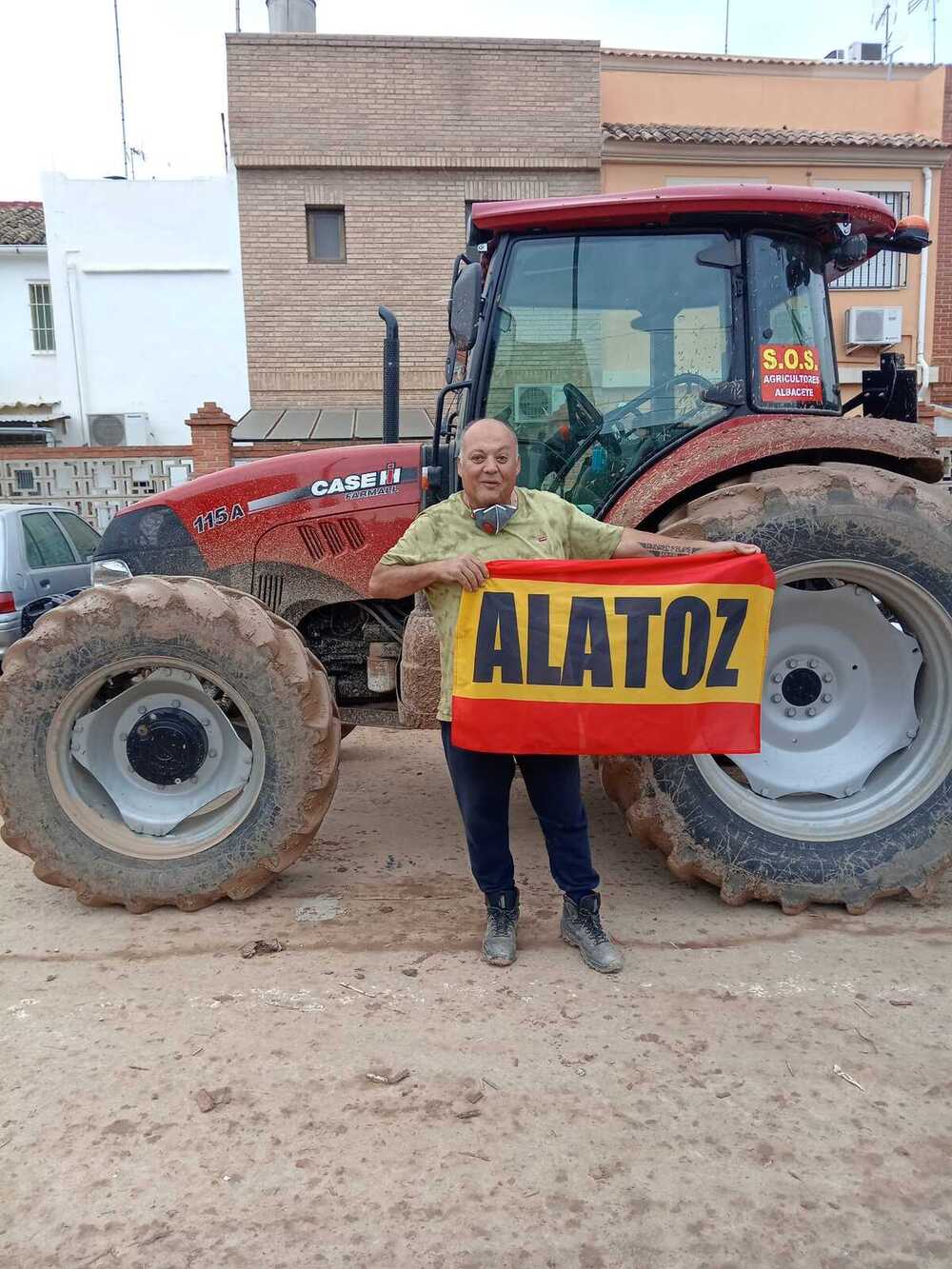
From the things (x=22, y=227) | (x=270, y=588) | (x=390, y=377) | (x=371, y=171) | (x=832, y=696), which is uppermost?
(x=22, y=227)

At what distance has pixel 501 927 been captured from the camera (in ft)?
9.95

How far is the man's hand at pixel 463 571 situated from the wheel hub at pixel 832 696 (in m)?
1.27

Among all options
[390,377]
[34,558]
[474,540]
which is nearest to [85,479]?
[34,558]

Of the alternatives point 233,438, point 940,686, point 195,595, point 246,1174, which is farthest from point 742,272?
point 233,438

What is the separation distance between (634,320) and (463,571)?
134 cm

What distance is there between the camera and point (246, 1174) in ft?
6.73

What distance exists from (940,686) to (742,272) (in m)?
1.72

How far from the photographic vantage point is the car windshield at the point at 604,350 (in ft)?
11.0

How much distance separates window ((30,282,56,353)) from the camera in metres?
17.2

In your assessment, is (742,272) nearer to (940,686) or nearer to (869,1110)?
(940,686)

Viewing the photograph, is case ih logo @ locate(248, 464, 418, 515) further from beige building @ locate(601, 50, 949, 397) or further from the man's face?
beige building @ locate(601, 50, 949, 397)

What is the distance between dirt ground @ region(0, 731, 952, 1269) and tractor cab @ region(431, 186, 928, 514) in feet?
5.86

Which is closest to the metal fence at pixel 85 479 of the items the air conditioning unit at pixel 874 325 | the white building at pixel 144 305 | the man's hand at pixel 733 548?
the white building at pixel 144 305

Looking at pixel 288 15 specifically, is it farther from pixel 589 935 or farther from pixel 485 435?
pixel 589 935
